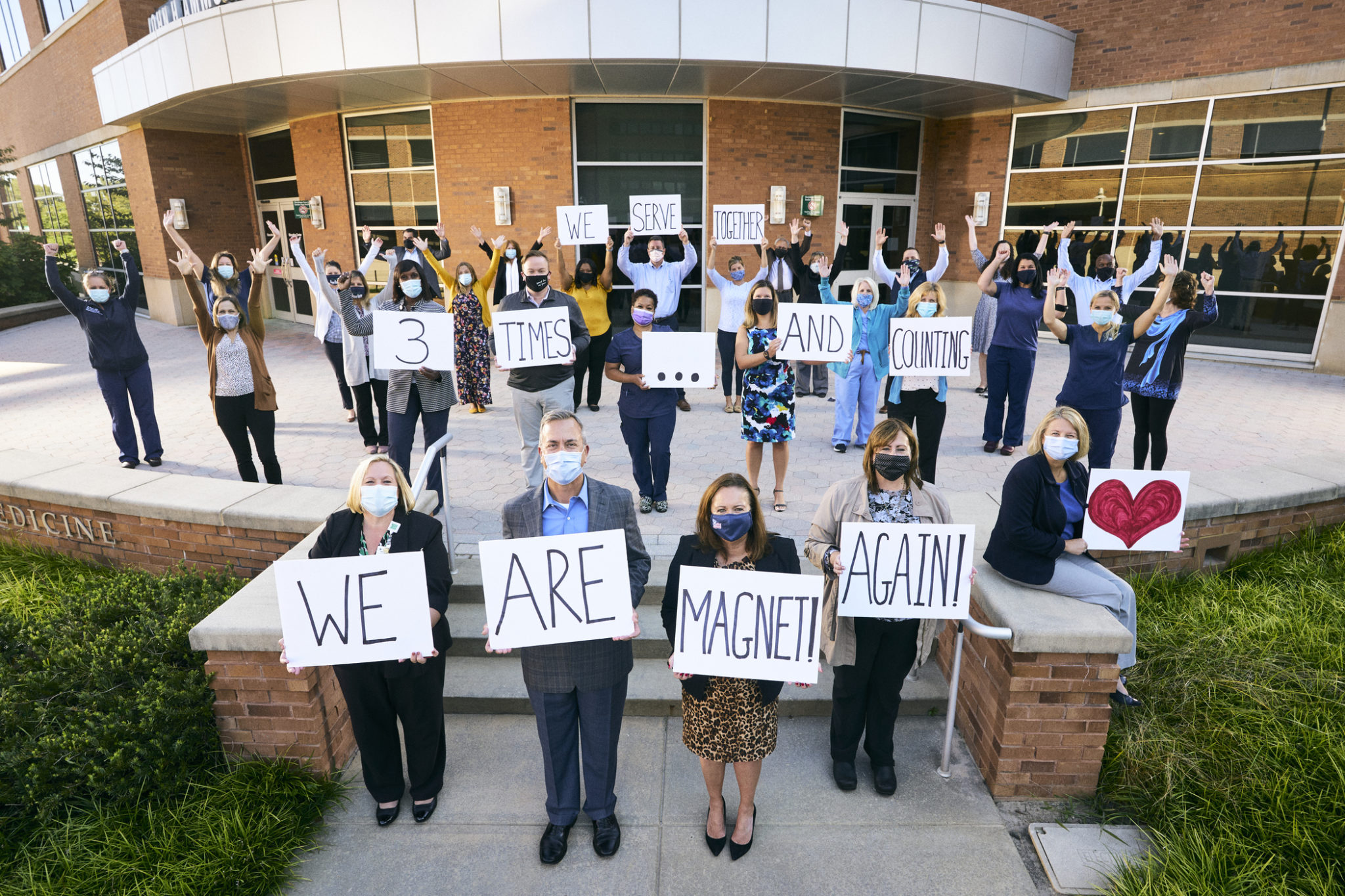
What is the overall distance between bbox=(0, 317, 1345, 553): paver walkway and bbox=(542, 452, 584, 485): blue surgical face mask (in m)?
2.39

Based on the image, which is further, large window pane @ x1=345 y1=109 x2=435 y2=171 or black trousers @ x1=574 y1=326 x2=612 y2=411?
large window pane @ x1=345 y1=109 x2=435 y2=171

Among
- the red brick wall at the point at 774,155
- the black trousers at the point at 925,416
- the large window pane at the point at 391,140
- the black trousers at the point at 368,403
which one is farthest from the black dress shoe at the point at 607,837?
the large window pane at the point at 391,140

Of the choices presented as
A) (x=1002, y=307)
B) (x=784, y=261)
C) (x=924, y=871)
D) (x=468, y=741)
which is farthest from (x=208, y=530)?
(x=1002, y=307)

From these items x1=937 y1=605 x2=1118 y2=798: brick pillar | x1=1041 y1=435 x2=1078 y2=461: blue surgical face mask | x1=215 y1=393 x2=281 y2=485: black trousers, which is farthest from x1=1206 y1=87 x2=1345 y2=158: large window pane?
x1=215 y1=393 x2=281 y2=485: black trousers

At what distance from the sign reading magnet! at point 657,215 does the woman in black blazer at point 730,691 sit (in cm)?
698

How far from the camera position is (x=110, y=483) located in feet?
19.6

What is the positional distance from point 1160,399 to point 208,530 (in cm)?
793

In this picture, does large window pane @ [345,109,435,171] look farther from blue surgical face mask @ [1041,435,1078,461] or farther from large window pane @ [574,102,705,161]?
blue surgical face mask @ [1041,435,1078,461]

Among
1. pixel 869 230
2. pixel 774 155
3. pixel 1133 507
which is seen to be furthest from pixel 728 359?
pixel 869 230

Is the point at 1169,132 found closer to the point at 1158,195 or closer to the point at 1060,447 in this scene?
the point at 1158,195

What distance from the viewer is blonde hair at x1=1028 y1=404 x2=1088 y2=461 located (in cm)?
400

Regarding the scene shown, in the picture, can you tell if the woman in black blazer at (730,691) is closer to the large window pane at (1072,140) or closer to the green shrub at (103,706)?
the green shrub at (103,706)

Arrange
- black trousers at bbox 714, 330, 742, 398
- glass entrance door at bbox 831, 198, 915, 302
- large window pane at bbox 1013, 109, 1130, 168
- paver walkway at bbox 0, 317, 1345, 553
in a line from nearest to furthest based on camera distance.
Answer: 1. paver walkway at bbox 0, 317, 1345, 553
2. black trousers at bbox 714, 330, 742, 398
3. large window pane at bbox 1013, 109, 1130, 168
4. glass entrance door at bbox 831, 198, 915, 302

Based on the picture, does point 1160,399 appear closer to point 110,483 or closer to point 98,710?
point 98,710
